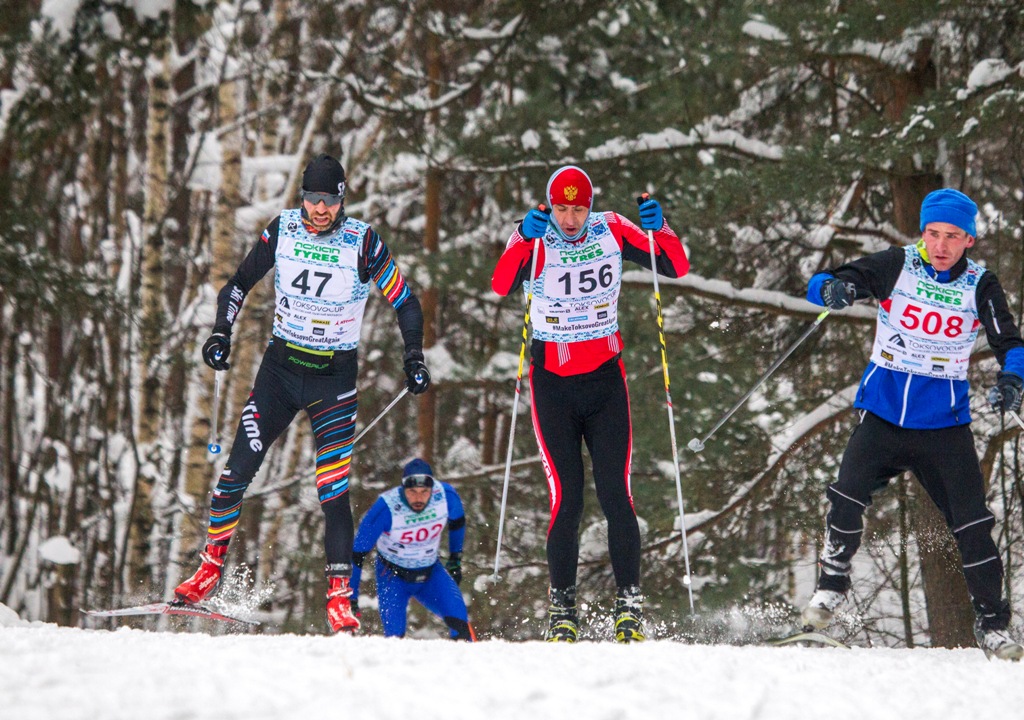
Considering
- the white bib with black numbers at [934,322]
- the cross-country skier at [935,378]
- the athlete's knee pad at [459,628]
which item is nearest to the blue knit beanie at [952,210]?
the cross-country skier at [935,378]

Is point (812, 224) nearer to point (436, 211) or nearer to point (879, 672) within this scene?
point (436, 211)

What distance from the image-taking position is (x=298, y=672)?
10.3 feet

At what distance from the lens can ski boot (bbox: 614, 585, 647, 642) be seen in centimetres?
471

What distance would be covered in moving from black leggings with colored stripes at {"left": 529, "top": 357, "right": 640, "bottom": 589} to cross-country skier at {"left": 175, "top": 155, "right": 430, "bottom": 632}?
1.98 ft

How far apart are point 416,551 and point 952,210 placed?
4271mm

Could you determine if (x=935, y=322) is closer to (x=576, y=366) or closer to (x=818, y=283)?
(x=818, y=283)

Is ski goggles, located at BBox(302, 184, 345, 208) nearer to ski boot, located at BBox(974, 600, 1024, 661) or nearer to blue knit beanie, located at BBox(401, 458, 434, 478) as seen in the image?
blue knit beanie, located at BBox(401, 458, 434, 478)

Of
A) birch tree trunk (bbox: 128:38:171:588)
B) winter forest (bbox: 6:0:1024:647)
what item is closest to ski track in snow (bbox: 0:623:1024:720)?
winter forest (bbox: 6:0:1024:647)

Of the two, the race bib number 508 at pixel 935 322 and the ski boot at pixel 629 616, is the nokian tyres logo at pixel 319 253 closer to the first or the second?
the ski boot at pixel 629 616

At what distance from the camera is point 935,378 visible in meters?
4.75

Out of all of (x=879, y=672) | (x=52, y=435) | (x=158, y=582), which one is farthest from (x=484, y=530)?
(x=879, y=672)

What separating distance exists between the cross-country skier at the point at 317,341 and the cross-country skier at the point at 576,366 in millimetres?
573

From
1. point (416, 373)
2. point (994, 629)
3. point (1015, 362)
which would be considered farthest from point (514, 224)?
point (994, 629)

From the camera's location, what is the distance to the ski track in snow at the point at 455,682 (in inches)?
111
